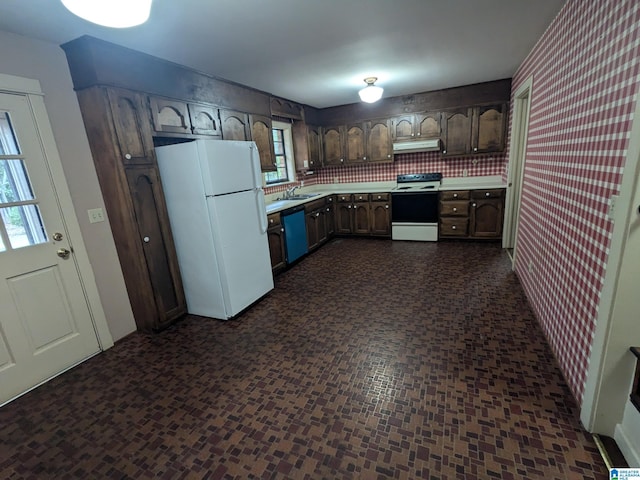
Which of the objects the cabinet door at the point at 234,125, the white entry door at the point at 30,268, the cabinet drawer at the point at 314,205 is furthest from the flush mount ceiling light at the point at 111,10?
the cabinet drawer at the point at 314,205

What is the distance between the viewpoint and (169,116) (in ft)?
8.93

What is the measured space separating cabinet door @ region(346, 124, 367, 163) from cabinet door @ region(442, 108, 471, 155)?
1.31 m

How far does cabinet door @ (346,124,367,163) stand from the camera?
17.1 feet

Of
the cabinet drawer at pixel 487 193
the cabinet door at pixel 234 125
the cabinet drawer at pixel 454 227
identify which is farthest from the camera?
the cabinet drawer at pixel 454 227

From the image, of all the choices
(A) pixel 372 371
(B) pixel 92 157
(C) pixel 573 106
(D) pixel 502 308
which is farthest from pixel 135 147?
(D) pixel 502 308

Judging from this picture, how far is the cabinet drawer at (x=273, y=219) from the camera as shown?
12.0ft

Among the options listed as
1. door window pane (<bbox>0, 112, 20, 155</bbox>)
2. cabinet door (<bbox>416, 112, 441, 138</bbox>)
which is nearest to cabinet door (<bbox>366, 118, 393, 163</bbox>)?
cabinet door (<bbox>416, 112, 441, 138</bbox>)

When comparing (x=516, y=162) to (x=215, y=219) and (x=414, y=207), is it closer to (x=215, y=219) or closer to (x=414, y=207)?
(x=414, y=207)

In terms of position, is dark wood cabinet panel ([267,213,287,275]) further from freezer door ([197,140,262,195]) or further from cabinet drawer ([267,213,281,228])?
freezer door ([197,140,262,195])

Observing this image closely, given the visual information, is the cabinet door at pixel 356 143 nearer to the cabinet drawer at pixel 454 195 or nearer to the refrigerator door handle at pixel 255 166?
the cabinet drawer at pixel 454 195

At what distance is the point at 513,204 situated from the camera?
4039 mm

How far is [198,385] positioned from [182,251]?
4.33ft

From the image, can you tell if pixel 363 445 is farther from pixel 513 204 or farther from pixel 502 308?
pixel 513 204

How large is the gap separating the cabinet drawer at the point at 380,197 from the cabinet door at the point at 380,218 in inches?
2.0
